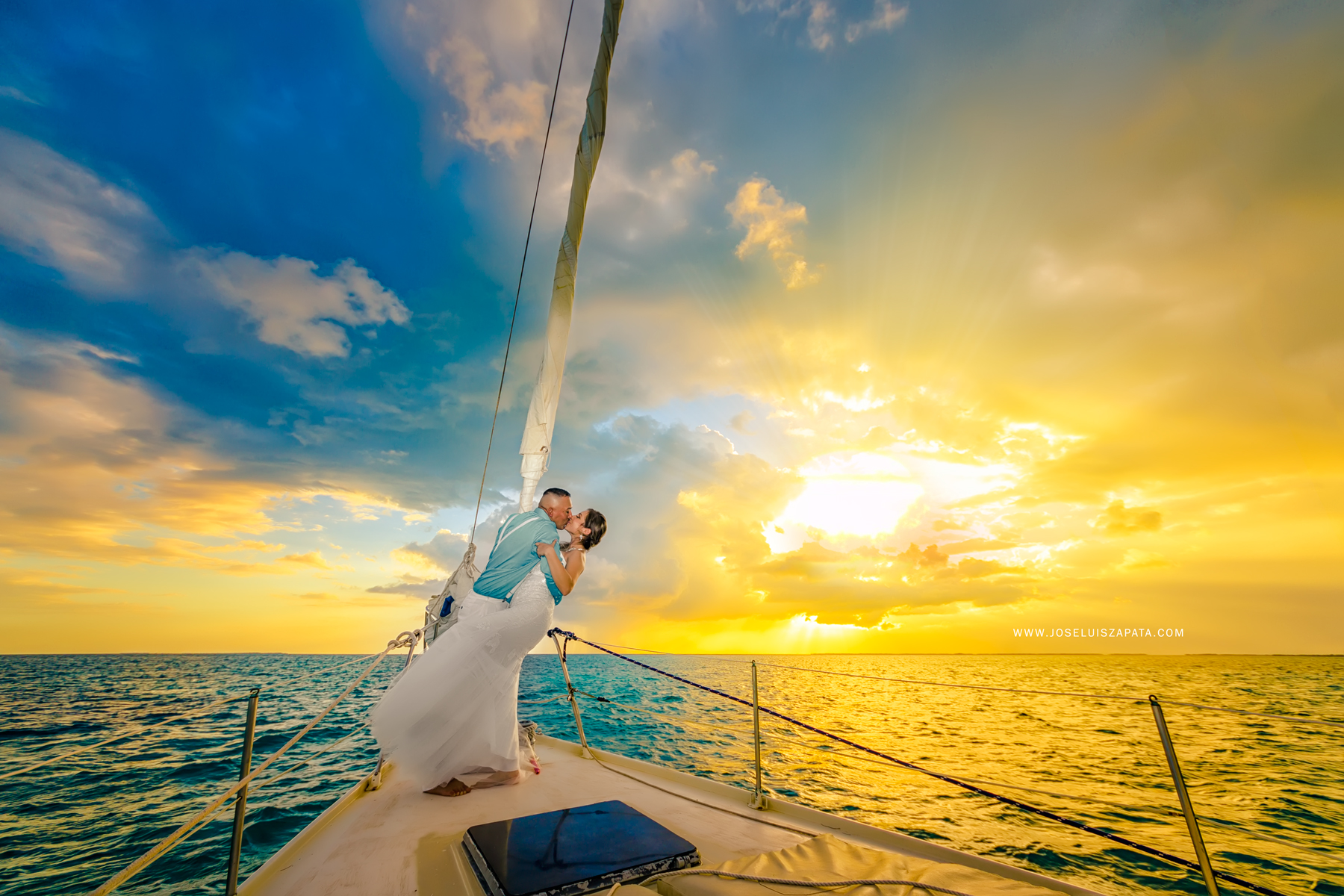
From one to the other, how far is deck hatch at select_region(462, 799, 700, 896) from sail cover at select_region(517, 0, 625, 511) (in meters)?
2.54

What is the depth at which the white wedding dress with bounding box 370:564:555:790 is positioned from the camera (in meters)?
3.35

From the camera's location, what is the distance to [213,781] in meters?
8.64

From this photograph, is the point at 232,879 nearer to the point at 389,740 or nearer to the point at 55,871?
the point at 389,740

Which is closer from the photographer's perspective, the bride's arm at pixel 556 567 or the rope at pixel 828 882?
the rope at pixel 828 882

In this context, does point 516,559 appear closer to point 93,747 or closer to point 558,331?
point 93,747

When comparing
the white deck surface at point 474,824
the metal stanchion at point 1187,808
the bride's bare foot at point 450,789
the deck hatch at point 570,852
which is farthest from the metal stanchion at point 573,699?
the metal stanchion at point 1187,808

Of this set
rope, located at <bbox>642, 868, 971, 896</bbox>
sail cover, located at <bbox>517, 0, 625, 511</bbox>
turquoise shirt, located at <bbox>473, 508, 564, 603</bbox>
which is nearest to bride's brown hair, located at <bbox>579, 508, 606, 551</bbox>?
turquoise shirt, located at <bbox>473, 508, 564, 603</bbox>

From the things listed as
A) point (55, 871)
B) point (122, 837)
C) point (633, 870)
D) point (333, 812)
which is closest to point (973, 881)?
point (633, 870)

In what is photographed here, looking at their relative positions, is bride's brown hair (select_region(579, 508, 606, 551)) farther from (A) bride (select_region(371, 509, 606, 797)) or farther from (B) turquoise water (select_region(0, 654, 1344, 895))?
(B) turquoise water (select_region(0, 654, 1344, 895))

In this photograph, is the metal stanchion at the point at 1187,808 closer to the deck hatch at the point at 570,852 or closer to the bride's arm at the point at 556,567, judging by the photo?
the deck hatch at the point at 570,852

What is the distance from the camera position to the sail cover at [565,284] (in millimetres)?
4797

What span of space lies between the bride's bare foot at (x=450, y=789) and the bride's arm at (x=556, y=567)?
1.52 m

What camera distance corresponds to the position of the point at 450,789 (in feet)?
12.1

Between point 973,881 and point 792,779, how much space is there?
7.12 meters
